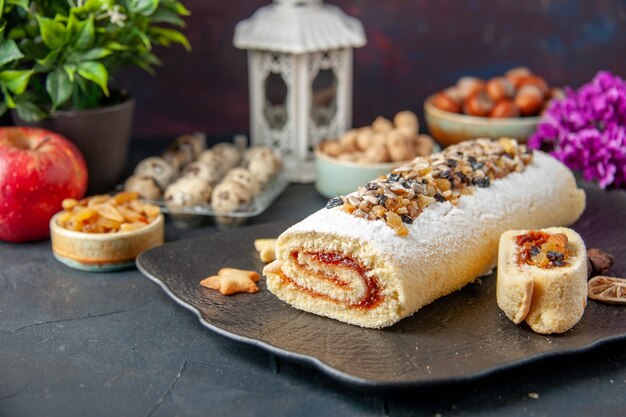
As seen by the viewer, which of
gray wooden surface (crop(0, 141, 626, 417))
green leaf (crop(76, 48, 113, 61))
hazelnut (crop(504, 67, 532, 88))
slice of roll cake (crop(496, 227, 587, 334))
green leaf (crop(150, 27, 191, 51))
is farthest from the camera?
hazelnut (crop(504, 67, 532, 88))

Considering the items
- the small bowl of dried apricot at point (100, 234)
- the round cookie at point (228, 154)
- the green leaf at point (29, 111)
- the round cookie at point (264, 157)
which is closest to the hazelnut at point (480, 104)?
the round cookie at point (264, 157)

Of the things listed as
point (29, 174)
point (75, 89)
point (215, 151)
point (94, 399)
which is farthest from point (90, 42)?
point (94, 399)

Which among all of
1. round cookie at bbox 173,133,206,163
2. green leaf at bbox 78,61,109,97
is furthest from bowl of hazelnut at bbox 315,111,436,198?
green leaf at bbox 78,61,109,97

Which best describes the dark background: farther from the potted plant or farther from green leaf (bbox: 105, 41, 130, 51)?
green leaf (bbox: 105, 41, 130, 51)

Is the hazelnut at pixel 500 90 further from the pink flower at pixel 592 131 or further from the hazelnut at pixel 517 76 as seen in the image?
the pink flower at pixel 592 131

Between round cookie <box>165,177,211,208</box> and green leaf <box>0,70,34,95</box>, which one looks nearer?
green leaf <box>0,70,34,95</box>

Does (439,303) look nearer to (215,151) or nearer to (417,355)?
(417,355)

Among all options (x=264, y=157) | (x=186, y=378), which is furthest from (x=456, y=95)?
(x=186, y=378)
